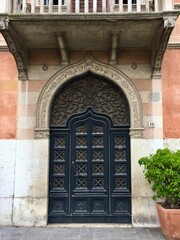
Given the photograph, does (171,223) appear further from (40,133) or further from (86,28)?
(86,28)

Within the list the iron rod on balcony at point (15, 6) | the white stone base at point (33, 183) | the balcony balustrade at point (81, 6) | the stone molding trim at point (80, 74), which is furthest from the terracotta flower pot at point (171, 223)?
the iron rod on balcony at point (15, 6)

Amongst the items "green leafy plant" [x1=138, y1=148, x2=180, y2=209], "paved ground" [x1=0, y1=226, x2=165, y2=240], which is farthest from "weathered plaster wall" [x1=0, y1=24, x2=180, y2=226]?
"green leafy plant" [x1=138, y1=148, x2=180, y2=209]

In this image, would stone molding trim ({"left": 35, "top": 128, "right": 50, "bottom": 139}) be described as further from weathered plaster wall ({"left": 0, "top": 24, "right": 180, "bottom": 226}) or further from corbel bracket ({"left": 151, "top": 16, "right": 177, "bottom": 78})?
corbel bracket ({"left": 151, "top": 16, "right": 177, "bottom": 78})

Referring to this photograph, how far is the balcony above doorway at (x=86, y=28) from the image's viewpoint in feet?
20.0

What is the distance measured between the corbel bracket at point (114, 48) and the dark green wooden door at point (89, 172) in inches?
55.8

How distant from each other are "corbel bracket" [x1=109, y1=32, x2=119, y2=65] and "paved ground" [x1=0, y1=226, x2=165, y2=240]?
13.3ft

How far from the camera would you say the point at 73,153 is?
24.1ft

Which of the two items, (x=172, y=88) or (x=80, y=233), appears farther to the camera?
(x=172, y=88)

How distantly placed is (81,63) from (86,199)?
11.3ft

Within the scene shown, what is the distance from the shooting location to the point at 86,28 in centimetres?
644

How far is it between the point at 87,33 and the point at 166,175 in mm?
3624

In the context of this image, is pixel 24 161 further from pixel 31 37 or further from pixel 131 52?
pixel 131 52

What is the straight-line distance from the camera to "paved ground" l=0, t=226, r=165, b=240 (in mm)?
6074

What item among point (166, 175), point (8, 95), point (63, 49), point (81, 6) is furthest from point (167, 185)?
point (81, 6)
